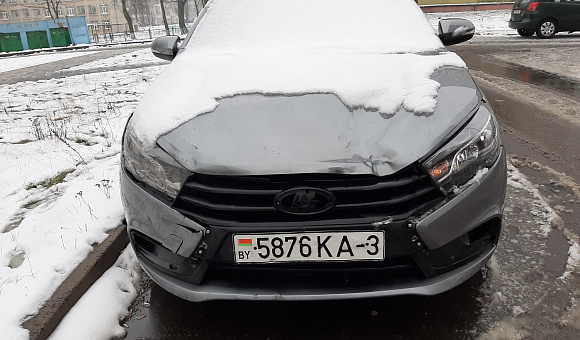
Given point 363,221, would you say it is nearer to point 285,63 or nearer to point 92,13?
point 285,63

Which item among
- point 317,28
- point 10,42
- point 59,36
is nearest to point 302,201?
point 317,28

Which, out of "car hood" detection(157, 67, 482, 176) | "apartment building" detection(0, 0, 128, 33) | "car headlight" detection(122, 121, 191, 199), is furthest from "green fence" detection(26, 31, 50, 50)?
"apartment building" detection(0, 0, 128, 33)

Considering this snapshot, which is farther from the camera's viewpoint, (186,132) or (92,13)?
(92,13)

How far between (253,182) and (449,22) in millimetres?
2497

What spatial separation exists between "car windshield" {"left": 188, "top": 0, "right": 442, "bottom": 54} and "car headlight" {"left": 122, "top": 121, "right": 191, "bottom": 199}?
1049mm

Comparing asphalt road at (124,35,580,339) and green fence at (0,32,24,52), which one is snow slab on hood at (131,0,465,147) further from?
green fence at (0,32,24,52)

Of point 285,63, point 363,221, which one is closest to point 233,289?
point 363,221

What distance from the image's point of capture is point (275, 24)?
292cm

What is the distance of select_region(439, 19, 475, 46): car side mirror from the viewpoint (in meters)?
3.36

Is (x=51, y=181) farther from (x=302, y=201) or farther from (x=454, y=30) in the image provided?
(x=454, y=30)

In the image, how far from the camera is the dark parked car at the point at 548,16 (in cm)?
1464

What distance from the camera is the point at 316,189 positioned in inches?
64.4

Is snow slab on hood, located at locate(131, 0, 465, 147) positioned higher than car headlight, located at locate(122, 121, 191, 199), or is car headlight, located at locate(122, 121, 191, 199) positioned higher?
snow slab on hood, located at locate(131, 0, 465, 147)

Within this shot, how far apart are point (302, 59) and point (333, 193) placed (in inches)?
41.3
